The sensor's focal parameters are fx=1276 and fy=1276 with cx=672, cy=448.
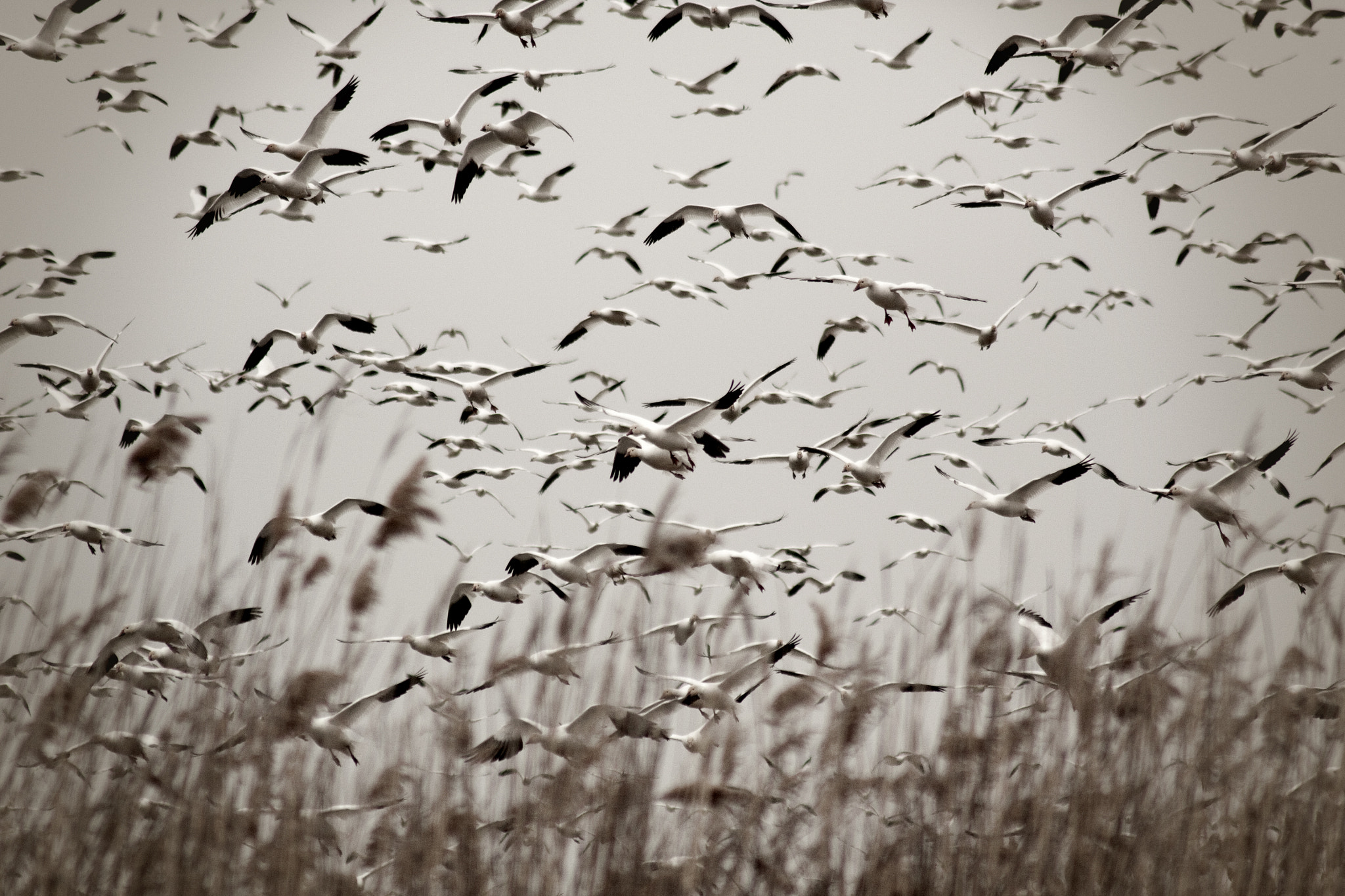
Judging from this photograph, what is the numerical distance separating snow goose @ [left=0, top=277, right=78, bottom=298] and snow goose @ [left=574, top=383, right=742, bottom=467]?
653cm

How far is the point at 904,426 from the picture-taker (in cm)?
952

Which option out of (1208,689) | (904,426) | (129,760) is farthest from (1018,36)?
(129,760)

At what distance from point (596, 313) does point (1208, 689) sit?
7850mm

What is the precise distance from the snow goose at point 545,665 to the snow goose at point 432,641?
246mm

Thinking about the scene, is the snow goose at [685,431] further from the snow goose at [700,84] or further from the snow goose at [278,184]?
the snow goose at [700,84]

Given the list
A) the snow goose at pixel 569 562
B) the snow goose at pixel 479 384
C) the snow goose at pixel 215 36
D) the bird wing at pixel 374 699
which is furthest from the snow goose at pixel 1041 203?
the snow goose at pixel 215 36

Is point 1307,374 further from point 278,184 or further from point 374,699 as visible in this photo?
point 278,184

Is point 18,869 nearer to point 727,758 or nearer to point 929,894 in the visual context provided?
point 727,758

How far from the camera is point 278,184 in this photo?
9.90 metres

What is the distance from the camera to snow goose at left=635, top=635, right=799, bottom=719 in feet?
18.6

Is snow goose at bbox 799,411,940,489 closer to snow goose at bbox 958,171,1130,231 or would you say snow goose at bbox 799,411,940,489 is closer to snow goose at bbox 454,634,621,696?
snow goose at bbox 958,171,1130,231

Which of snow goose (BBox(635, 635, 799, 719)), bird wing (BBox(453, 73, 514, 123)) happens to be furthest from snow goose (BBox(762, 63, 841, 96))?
snow goose (BBox(635, 635, 799, 719))

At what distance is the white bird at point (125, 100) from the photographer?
45.8 ft

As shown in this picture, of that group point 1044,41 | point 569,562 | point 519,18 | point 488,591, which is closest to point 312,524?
point 488,591
